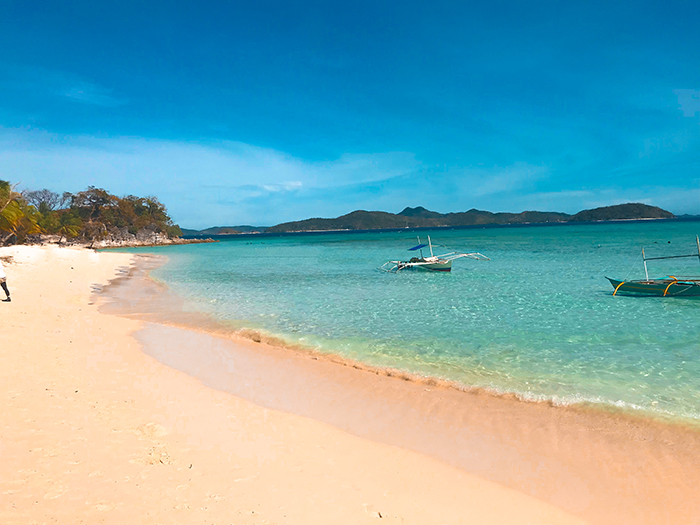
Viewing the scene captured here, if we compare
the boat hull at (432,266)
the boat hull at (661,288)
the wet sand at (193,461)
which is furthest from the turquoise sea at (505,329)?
the boat hull at (432,266)

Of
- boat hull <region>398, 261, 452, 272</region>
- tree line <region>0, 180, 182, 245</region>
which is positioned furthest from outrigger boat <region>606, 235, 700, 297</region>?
tree line <region>0, 180, 182, 245</region>

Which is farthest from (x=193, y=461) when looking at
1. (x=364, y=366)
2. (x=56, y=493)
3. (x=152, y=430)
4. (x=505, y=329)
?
(x=505, y=329)

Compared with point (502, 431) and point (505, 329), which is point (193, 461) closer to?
point (502, 431)

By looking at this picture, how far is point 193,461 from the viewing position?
476 centimetres

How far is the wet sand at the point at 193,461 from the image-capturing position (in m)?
3.78

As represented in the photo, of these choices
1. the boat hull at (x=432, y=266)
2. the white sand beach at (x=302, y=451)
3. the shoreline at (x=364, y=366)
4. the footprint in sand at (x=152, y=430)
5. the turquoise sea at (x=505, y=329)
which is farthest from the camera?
the boat hull at (x=432, y=266)

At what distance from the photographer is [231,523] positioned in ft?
11.8

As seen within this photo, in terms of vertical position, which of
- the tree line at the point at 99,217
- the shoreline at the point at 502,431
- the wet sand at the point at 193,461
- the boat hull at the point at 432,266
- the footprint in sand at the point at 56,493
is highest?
the tree line at the point at 99,217

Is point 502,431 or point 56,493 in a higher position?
point 56,493

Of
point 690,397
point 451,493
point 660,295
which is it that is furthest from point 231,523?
point 660,295

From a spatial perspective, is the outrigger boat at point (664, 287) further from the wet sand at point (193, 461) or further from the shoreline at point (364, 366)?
the wet sand at point (193, 461)

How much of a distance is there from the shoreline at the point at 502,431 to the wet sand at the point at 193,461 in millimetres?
153

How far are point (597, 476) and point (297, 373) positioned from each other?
6324mm

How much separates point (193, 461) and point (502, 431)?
16.2ft
